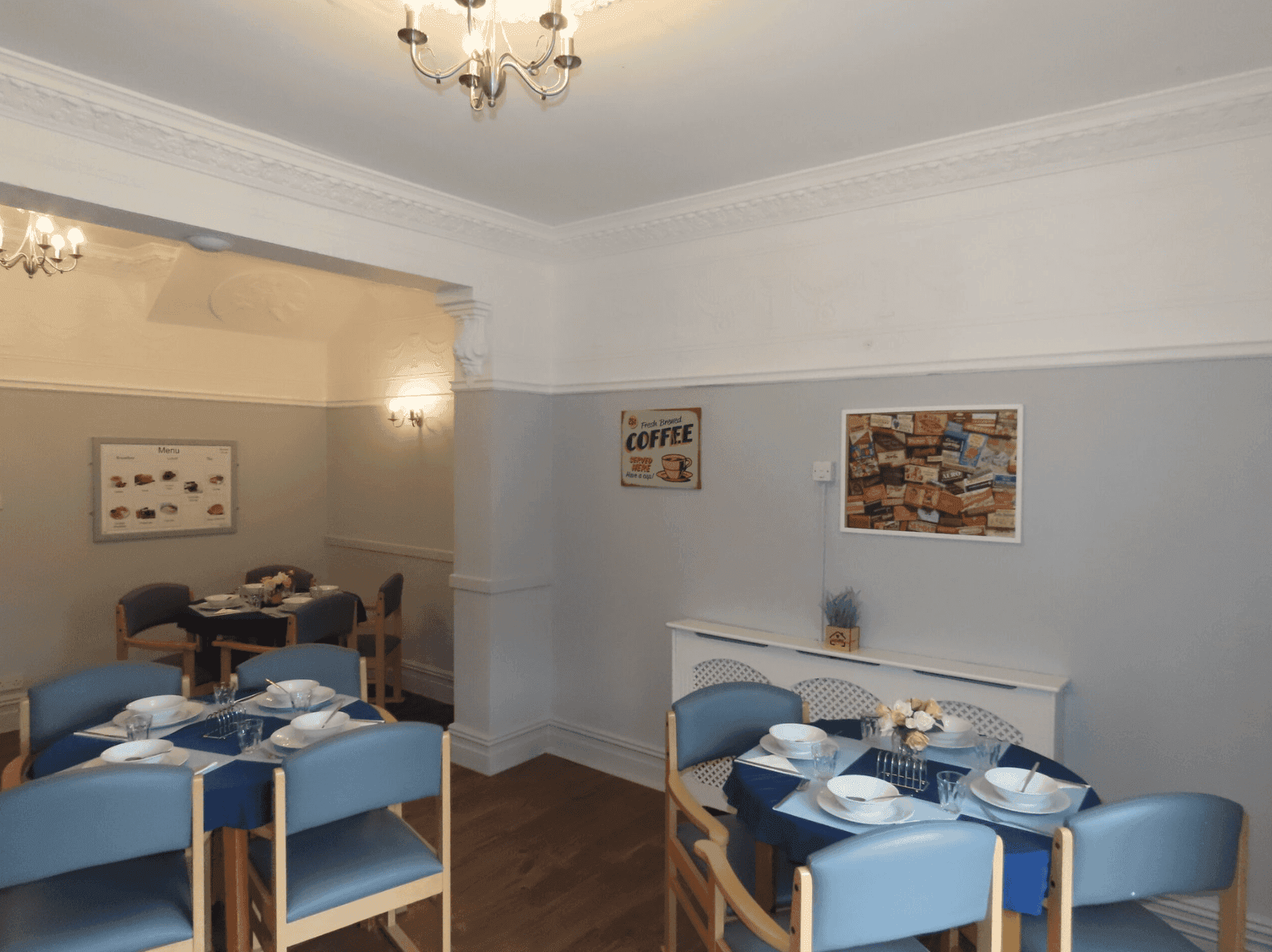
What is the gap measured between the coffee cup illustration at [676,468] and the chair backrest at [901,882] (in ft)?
8.46

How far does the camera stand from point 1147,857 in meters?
1.93

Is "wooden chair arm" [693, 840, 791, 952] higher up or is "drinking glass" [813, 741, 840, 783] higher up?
"drinking glass" [813, 741, 840, 783]

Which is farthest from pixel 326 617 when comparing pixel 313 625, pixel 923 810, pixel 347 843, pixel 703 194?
pixel 923 810

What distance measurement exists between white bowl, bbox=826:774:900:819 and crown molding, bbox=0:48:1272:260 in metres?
2.50

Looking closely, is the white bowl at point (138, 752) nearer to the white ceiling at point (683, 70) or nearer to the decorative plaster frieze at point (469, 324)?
the white ceiling at point (683, 70)

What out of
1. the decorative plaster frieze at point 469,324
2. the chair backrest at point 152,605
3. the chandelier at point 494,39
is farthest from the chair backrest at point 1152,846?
the chair backrest at point 152,605

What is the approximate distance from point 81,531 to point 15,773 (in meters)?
3.21

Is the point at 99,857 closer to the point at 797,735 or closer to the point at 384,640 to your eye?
the point at 797,735

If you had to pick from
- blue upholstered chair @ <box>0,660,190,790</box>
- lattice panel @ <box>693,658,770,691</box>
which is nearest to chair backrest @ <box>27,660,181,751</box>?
blue upholstered chair @ <box>0,660,190,790</box>

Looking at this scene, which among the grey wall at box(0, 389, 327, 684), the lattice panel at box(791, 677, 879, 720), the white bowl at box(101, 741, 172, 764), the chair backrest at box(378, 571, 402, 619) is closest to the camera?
the white bowl at box(101, 741, 172, 764)

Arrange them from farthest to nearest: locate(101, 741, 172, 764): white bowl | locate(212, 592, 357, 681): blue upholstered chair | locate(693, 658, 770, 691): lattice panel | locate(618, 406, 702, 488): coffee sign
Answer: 1. locate(212, 592, 357, 681): blue upholstered chair
2. locate(618, 406, 702, 488): coffee sign
3. locate(693, 658, 770, 691): lattice panel
4. locate(101, 741, 172, 764): white bowl

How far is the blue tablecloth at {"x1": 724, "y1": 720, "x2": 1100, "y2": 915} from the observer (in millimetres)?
1944

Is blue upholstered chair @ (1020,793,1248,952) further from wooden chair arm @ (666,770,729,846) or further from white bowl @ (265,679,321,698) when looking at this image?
white bowl @ (265,679,321,698)

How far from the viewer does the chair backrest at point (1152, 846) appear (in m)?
1.91
